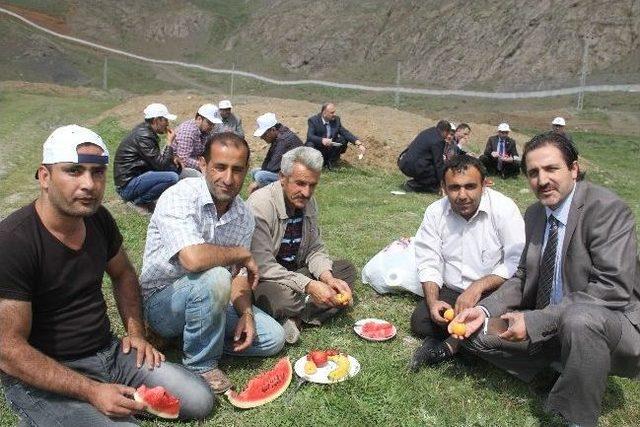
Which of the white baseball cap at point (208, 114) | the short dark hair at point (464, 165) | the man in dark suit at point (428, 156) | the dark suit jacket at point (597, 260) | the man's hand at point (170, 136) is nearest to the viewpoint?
the dark suit jacket at point (597, 260)

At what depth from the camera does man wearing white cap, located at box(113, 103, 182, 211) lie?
7648 mm

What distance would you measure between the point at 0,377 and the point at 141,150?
510cm

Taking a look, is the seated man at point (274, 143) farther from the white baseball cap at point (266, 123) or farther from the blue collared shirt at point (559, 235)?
the blue collared shirt at point (559, 235)

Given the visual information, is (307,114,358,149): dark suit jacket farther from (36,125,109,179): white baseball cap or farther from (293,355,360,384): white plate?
(36,125,109,179): white baseball cap

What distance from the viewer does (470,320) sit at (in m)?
3.58

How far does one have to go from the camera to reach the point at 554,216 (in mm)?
3383

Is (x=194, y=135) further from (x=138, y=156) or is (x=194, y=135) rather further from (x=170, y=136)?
(x=138, y=156)

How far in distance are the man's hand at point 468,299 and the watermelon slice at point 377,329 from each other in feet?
2.25

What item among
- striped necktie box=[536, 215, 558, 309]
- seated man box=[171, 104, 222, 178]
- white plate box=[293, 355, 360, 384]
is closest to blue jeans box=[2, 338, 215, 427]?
white plate box=[293, 355, 360, 384]

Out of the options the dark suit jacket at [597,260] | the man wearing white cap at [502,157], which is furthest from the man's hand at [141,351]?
the man wearing white cap at [502,157]

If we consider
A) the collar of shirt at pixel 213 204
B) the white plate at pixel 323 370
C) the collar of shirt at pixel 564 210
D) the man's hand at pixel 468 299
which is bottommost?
the white plate at pixel 323 370

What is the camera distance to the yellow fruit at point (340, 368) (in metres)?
3.64

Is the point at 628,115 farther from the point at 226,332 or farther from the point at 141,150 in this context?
the point at 226,332

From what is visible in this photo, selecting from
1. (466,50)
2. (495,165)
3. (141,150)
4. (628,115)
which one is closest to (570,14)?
(466,50)
